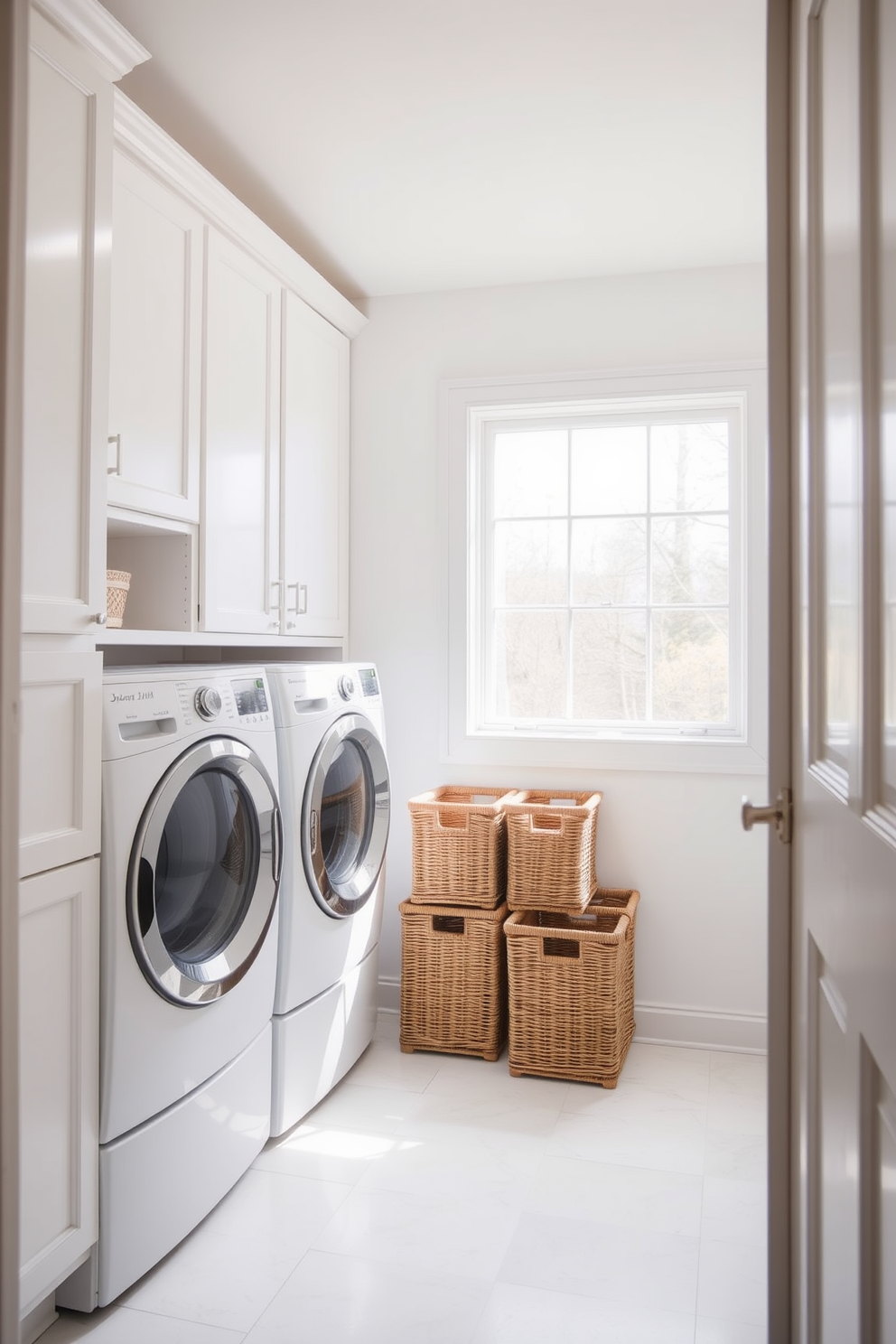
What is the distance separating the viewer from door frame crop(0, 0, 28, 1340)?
0.49 meters

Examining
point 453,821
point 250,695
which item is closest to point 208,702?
point 250,695

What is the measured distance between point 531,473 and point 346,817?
4.57 ft

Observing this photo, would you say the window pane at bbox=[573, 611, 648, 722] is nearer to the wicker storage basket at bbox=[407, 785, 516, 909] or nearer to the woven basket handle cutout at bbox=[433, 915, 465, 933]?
the wicker storage basket at bbox=[407, 785, 516, 909]

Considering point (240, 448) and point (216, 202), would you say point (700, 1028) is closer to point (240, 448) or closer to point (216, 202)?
point (240, 448)

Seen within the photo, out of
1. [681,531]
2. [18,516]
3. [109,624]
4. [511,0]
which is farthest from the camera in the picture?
[681,531]

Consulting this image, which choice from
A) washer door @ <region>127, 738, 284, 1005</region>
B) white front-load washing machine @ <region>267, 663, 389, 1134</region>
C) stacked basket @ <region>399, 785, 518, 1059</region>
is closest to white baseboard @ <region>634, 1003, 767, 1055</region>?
stacked basket @ <region>399, 785, 518, 1059</region>

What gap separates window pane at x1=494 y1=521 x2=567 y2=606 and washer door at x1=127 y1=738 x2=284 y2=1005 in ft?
4.63

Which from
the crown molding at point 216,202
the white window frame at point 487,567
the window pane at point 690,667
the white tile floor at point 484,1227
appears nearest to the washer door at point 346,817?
the white window frame at point 487,567

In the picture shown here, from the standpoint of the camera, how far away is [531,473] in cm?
333

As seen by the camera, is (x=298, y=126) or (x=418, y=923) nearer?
(x=298, y=126)

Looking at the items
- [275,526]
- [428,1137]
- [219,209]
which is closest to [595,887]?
[428,1137]

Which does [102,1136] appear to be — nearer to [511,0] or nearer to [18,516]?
[18,516]

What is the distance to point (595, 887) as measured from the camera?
3061 mm

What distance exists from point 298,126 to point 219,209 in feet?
0.88
